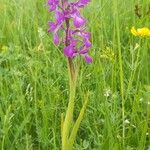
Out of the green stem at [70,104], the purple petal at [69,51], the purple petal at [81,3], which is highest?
the purple petal at [81,3]

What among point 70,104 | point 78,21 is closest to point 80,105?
point 70,104

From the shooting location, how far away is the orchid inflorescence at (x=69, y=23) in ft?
3.47

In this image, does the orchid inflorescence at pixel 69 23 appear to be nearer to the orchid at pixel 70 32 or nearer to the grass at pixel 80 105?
the orchid at pixel 70 32

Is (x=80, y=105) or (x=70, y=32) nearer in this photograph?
(x=70, y=32)

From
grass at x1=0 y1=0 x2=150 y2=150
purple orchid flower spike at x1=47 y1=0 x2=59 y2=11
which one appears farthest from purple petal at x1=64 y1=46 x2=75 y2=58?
grass at x1=0 y1=0 x2=150 y2=150

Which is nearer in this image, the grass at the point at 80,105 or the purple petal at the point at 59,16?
the purple petal at the point at 59,16

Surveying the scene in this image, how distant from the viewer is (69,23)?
3.58 ft

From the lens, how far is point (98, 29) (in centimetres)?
230

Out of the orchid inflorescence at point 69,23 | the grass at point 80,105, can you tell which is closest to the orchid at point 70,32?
the orchid inflorescence at point 69,23

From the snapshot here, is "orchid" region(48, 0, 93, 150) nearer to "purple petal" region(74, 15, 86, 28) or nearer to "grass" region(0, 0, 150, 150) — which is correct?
"purple petal" region(74, 15, 86, 28)

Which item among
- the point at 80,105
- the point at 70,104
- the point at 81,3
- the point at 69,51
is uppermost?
the point at 81,3

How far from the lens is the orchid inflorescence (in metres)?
1.06

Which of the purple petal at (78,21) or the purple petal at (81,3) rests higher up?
the purple petal at (81,3)

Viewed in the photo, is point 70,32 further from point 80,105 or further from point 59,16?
point 80,105
